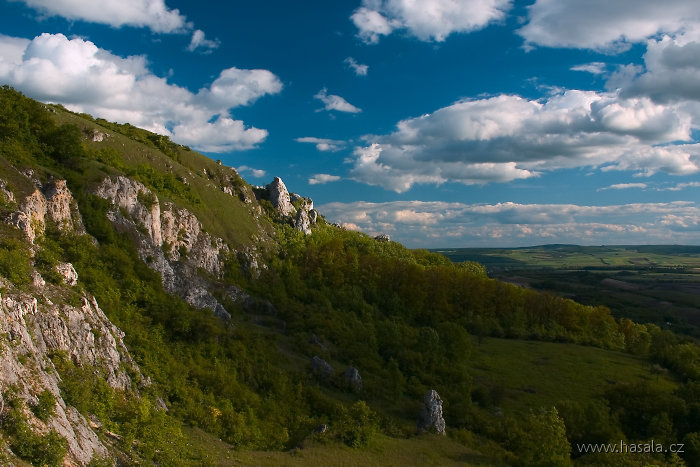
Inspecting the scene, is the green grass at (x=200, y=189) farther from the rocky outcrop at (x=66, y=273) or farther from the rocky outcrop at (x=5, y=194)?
the rocky outcrop at (x=66, y=273)

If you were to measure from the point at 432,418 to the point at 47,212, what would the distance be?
4988cm

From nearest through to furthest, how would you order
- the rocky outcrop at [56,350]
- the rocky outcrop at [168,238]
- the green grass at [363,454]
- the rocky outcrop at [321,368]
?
1. the rocky outcrop at [56,350]
2. the green grass at [363,454]
3. the rocky outcrop at [168,238]
4. the rocky outcrop at [321,368]

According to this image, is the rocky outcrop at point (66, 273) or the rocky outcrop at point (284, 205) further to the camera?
the rocky outcrop at point (284, 205)

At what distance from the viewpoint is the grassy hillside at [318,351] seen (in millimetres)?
41156

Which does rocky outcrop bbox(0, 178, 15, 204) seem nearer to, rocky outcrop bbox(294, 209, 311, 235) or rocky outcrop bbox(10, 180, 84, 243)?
rocky outcrop bbox(10, 180, 84, 243)

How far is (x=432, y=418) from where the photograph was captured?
5584cm

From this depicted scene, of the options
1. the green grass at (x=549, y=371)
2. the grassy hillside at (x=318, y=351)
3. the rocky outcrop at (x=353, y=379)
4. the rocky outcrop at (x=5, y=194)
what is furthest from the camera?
the green grass at (x=549, y=371)

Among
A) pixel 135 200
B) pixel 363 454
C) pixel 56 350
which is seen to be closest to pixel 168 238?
pixel 135 200

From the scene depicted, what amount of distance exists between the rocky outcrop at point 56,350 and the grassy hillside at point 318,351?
1.84 m

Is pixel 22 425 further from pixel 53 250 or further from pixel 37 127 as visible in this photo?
pixel 37 127

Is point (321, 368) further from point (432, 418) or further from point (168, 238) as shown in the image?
point (168, 238)

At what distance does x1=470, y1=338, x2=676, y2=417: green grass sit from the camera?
2985 inches

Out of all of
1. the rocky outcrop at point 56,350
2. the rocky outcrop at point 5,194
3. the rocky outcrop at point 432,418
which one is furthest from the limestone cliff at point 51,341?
the rocky outcrop at point 432,418

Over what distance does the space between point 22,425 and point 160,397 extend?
851 inches
